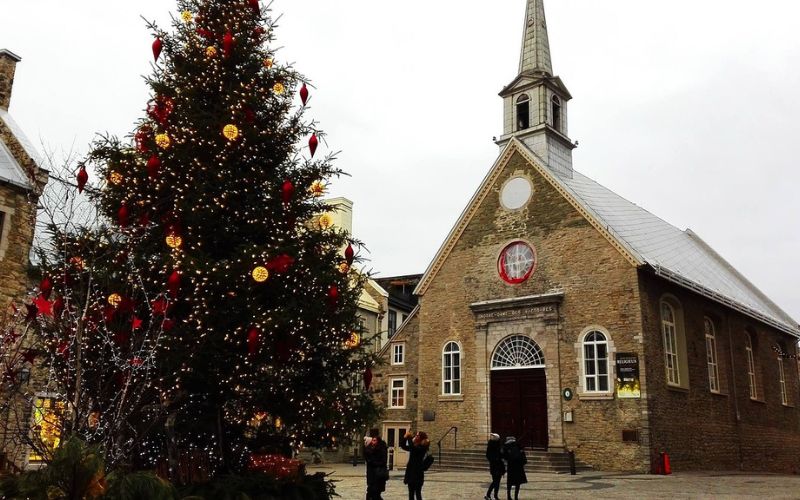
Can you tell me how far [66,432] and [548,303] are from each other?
18.7 m

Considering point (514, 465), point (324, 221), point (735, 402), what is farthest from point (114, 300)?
point (735, 402)

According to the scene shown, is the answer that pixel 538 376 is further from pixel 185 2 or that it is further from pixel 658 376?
pixel 185 2

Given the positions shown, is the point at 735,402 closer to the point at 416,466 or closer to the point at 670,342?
the point at 670,342

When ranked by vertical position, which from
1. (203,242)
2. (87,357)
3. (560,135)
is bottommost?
(87,357)

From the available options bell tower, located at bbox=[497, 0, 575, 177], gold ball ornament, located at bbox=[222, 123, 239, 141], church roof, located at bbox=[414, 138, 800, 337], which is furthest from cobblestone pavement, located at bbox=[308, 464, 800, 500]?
bell tower, located at bbox=[497, 0, 575, 177]

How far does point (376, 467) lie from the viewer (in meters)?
11.6

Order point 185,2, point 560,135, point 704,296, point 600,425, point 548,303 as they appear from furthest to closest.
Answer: point 560,135 < point 704,296 < point 548,303 < point 600,425 < point 185,2

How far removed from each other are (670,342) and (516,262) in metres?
6.17

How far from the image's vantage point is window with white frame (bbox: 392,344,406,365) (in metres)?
29.7

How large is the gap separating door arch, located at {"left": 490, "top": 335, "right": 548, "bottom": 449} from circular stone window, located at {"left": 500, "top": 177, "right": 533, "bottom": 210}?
16.9 feet

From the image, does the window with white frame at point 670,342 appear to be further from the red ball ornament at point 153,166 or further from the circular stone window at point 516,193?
the red ball ornament at point 153,166

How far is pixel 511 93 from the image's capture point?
2973 cm

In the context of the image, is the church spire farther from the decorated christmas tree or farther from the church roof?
the decorated christmas tree

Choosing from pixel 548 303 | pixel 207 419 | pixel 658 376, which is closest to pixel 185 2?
pixel 207 419
